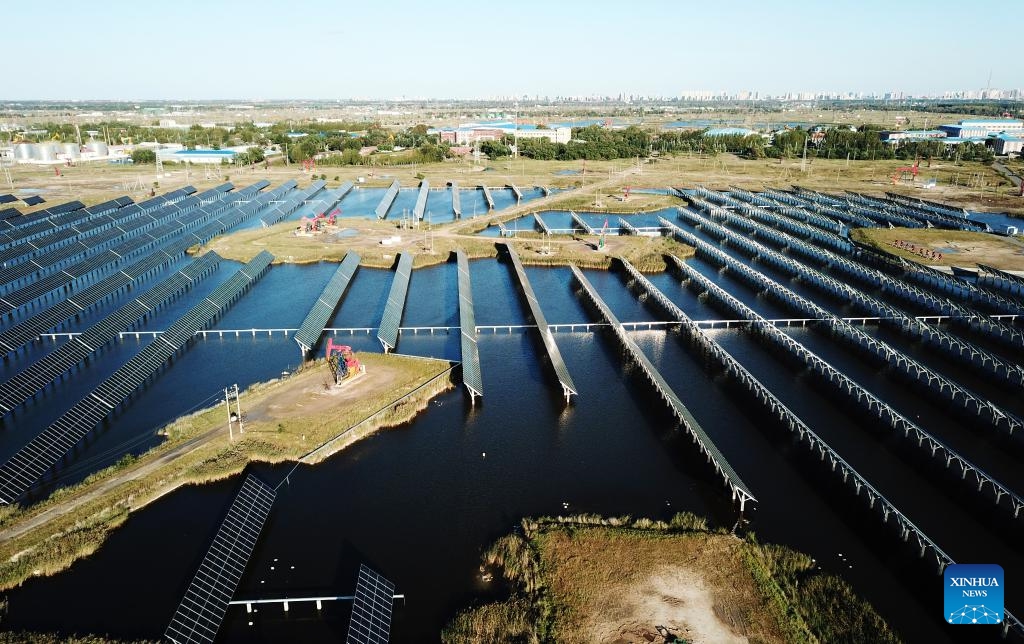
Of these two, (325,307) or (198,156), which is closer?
(325,307)

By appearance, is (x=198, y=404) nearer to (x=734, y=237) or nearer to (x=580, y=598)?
(x=580, y=598)

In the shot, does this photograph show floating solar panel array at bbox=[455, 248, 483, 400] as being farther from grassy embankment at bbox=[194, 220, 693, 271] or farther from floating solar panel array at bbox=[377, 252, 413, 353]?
grassy embankment at bbox=[194, 220, 693, 271]

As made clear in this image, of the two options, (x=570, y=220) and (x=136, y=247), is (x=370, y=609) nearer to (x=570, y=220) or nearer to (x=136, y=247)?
(x=136, y=247)


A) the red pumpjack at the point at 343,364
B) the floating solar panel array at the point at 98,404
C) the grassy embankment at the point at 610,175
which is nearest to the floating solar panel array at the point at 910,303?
the grassy embankment at the point at 610,175

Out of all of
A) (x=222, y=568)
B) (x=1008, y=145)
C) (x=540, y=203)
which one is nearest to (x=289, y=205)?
(x=540, y=203)

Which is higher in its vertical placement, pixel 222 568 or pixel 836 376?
pixel 836 376

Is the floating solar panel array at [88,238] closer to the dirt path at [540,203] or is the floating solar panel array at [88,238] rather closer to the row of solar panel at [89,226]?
the row of solar panel at [89,226]
